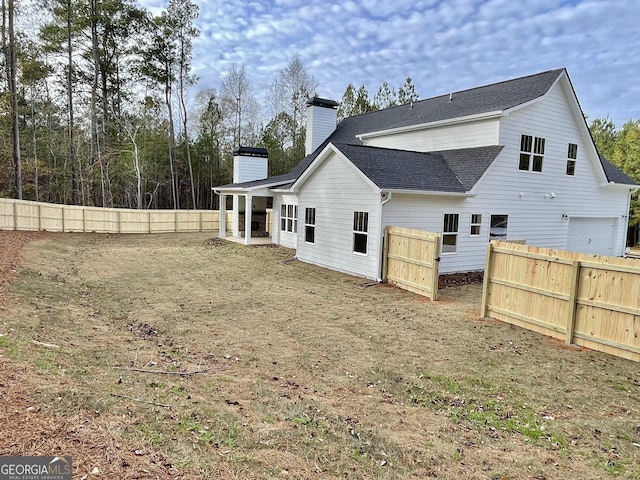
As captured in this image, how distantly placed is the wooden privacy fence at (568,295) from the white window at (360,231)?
4.36 meters

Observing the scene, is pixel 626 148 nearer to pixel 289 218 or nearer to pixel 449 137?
pixel 449 137

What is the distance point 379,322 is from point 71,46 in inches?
986

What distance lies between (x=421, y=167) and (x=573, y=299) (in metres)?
7.33

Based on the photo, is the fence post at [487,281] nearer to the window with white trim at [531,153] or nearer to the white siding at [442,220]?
the white siding at [442,220]

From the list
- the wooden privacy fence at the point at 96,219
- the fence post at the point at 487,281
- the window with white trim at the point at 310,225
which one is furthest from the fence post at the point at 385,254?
the wooden privacy fence at the point at 96,219

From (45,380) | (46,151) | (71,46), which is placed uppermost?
(71,46)

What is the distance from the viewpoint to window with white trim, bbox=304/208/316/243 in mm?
14008

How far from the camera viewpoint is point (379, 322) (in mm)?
7465

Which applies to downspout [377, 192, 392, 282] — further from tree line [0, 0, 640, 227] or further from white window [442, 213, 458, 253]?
tree line [0, 0, 640, 227]

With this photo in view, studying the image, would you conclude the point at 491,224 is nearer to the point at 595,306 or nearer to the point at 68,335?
the point at 595,306

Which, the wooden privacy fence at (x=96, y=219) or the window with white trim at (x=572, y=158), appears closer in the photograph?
the window with white trim at (x=572, y=158)

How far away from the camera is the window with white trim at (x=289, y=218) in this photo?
692 inches

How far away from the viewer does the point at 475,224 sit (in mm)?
12867

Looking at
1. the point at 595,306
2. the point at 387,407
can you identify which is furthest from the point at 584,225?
the point at 387,407
